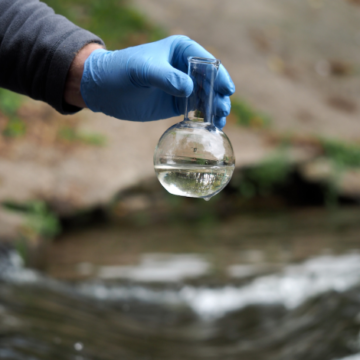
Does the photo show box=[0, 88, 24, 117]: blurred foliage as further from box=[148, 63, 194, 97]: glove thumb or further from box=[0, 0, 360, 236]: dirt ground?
box=[148, 63, 194, 97]: glove thumb

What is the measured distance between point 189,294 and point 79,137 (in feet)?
10.6

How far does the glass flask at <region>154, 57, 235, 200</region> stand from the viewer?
149 centimetres

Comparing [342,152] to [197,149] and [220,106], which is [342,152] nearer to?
[220,106]

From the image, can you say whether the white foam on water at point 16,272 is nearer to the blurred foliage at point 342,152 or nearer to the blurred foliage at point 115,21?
the blurred foliage at point 342,152

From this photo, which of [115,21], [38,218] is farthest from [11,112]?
[115,21]

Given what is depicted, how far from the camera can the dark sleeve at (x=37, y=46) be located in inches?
69.6

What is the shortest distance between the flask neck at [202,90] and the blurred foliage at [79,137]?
465 centimetres

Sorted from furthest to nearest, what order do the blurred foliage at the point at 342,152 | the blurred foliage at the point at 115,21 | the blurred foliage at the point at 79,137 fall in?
the blurred foliage at the point at 115,21
the blurred foliage at the point at 342,152
the blurred foliage at the point at 79,137

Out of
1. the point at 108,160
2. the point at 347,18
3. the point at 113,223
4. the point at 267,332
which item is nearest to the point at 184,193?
the point at 267,332

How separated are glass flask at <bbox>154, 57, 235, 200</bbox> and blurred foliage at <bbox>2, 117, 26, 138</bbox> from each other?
15.2 ft

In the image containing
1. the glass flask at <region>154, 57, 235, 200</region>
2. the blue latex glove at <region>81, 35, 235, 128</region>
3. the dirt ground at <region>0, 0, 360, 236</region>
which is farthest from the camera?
the dirt ground at <region>0, 0, 360, 236</region>

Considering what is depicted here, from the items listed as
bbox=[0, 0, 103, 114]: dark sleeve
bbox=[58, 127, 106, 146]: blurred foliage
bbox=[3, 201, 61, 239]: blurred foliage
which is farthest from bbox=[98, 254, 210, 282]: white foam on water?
bbox=[0, 0, 103, 114]: dark sleeve

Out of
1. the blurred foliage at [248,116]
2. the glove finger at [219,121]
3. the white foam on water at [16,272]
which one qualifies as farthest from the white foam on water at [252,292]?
the blurred foliage at [248,116]

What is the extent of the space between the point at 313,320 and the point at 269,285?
0.76 metres
